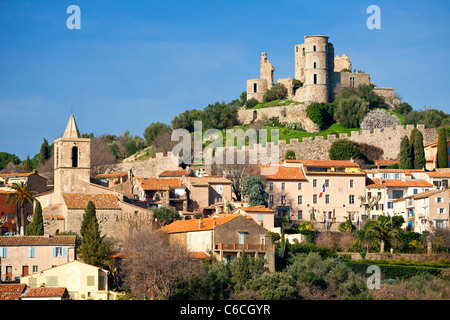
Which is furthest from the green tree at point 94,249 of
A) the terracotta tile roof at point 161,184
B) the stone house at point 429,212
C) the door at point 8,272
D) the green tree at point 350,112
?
the green tree at point 350,112

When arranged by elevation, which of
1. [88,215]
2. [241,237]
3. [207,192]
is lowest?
[241,237]

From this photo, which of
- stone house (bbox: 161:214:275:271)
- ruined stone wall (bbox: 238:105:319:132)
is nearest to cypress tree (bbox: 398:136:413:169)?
ruined stone wall (bbox: 238:105:319:132)

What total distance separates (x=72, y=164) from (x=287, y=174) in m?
15.5

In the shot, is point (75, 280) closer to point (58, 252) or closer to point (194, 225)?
point (58, 252)

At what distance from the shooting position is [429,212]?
61.4 m

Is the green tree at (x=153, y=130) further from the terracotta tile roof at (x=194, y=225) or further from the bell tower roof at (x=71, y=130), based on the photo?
the terracotta tile roof at (x=194, y=225)

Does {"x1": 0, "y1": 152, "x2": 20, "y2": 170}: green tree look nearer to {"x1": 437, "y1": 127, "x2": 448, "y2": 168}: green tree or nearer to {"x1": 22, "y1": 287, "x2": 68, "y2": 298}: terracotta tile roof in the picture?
{"x1": 437, "y1": 127, "x2": 448, "y2": 168}: green tree

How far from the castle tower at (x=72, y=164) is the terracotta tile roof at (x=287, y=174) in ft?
42.7

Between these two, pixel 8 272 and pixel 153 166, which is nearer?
pixel 8 272

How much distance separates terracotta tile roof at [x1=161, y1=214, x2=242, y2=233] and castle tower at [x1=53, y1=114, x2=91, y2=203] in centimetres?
740

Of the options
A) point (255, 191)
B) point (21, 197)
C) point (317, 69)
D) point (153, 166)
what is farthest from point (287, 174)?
point (317, 69)

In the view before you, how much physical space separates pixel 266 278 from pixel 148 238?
7.96m

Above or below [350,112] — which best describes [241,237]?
below
